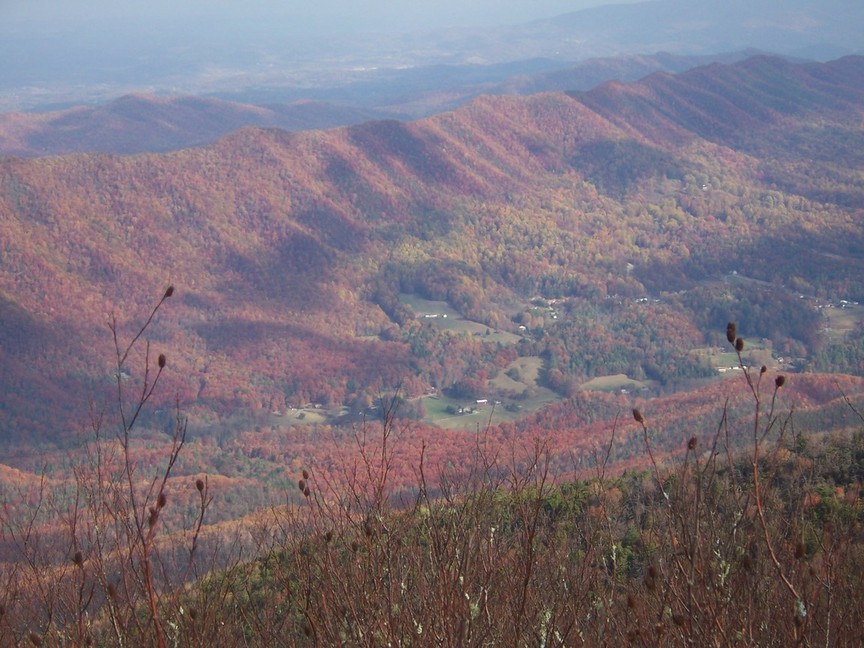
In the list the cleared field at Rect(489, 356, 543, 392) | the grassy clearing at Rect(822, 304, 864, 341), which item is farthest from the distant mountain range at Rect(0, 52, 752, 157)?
the grassy clearing at Rect(822, 304, 864, 341)

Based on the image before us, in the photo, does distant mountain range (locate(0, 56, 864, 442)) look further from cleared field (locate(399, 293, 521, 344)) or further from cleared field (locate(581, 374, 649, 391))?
cleared field (locate(581, 374, 649, 391))

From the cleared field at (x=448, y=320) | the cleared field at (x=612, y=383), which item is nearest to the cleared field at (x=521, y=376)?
the cleared field at (x=612, y=383)

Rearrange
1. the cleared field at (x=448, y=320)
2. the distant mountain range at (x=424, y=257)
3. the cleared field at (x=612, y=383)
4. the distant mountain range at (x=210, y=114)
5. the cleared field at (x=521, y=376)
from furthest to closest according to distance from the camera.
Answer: the distant mountain range at (x=210, y=114)
the cleared field at (x=448, y=320)
the distant mountain range at (x=424, y=257)
the cleared field at (x=521, y=376)
the cleared field at (x=612, y=383)

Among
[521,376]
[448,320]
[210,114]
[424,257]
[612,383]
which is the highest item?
[210,114]

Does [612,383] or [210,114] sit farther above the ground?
[210,114]

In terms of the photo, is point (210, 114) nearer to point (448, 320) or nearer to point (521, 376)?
point (448, 320)

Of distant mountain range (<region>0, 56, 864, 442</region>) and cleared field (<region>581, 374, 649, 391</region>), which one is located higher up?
distant mountain range (<region>0, 56, 864, 442</region>)

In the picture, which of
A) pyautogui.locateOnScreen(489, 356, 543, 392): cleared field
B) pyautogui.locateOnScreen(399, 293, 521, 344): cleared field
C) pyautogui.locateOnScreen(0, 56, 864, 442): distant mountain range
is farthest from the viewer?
pyautogui.locateOnScreen(399, 293, 521, 344): cleared field

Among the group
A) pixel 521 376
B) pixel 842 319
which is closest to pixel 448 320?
pixel 521 376

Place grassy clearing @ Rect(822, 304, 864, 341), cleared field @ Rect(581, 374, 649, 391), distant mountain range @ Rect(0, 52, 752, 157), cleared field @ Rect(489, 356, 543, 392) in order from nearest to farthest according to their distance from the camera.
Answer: cleared field @ Rect(581, 374, 649, 391) → cleared field @ Rect(489, 356, 543, 392) → grassy clearing @ Rect(822, 304, 864, 341) → distant mountain range @ Rect(0, 52, 752, 157)

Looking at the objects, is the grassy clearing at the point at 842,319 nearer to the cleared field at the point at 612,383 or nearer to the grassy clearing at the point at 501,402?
the cleared field at the point at 612,383
